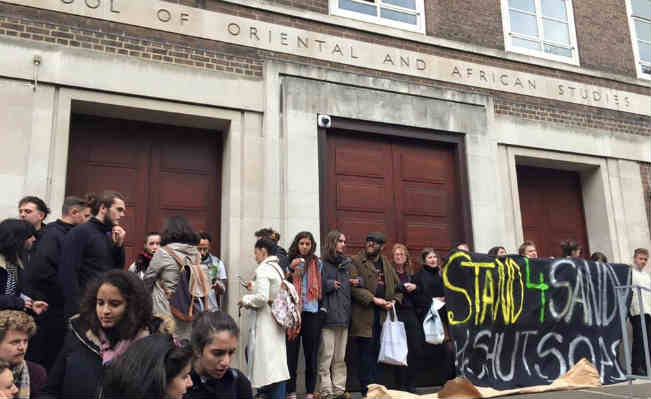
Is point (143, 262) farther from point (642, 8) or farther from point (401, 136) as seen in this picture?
point (642, 8)

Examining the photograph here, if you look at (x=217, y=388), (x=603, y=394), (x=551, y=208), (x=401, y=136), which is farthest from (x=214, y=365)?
(x=551, y=208)

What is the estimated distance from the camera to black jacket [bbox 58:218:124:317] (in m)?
4.34

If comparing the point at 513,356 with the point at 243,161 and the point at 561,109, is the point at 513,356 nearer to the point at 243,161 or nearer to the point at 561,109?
the point at 243,161

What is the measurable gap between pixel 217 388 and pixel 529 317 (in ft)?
16.4

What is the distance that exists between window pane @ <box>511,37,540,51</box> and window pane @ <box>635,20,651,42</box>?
270cm

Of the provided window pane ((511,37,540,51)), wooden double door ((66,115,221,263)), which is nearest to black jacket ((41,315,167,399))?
wooden double door ((66,115,221,263))

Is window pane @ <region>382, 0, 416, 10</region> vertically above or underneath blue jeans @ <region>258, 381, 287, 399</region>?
above

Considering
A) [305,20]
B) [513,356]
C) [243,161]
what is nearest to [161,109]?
[243,161]

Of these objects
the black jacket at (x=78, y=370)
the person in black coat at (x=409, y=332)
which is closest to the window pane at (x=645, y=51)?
the person in black coat at (x=409, y=332)

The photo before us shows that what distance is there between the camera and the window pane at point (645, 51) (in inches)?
462

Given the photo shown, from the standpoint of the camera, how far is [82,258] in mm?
Result: 4473

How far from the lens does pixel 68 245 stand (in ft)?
14.5

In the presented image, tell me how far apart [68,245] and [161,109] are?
3622mm

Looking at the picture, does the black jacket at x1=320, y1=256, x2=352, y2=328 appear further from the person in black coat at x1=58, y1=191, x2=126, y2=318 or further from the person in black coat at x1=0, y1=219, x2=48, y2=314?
the person in black coat at x1=0, y1=219, x2=48, y2=314
